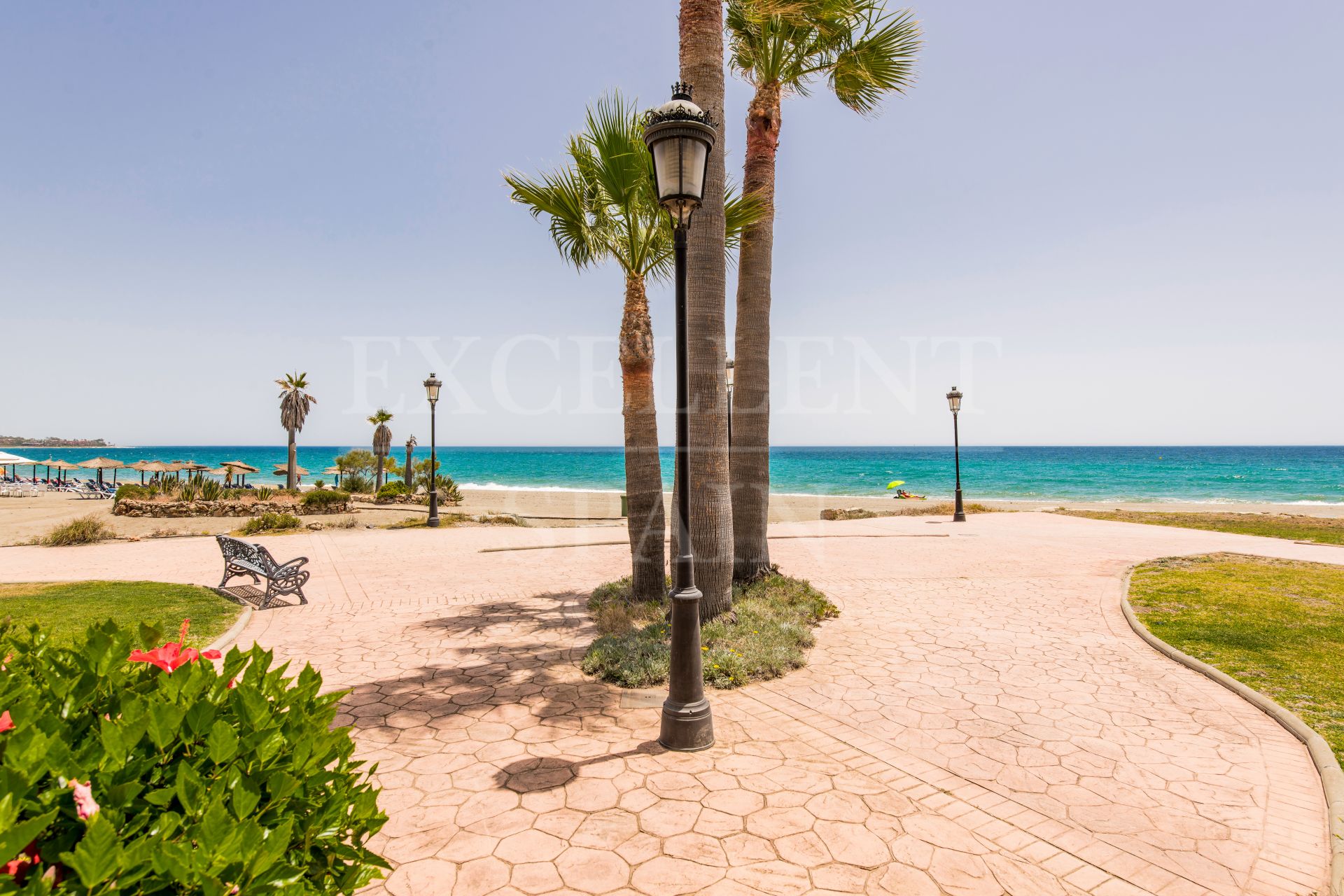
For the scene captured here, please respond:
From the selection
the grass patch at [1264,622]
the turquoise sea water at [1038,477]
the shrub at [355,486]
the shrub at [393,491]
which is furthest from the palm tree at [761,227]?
the turquoise sea water at [1038,477]

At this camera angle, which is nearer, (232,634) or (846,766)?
(846,766)

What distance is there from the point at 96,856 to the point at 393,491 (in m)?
29.8

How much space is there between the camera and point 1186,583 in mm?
10617

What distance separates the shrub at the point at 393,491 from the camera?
2856 cm

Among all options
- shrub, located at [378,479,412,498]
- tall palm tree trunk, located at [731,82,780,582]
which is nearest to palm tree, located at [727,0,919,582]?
tall palm tree trunk, located at [731,82,780,582]

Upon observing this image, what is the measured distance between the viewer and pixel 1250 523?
2162 centimetres

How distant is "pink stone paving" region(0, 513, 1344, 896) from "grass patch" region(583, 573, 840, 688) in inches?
9.1

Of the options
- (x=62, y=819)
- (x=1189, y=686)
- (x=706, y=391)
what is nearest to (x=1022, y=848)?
(x=1189, y=686)

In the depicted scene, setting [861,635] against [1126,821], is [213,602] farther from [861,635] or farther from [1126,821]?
[1126,821]

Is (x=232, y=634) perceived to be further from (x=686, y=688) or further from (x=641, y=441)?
(x=686, y=688)

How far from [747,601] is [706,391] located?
9.60 ft

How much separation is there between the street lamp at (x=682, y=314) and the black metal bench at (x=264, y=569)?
7.11 meters

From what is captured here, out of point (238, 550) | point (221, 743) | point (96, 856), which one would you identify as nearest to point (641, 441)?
point (238, 550)

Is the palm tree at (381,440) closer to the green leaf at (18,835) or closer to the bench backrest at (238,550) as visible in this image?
the bench backrest at (238,550)
